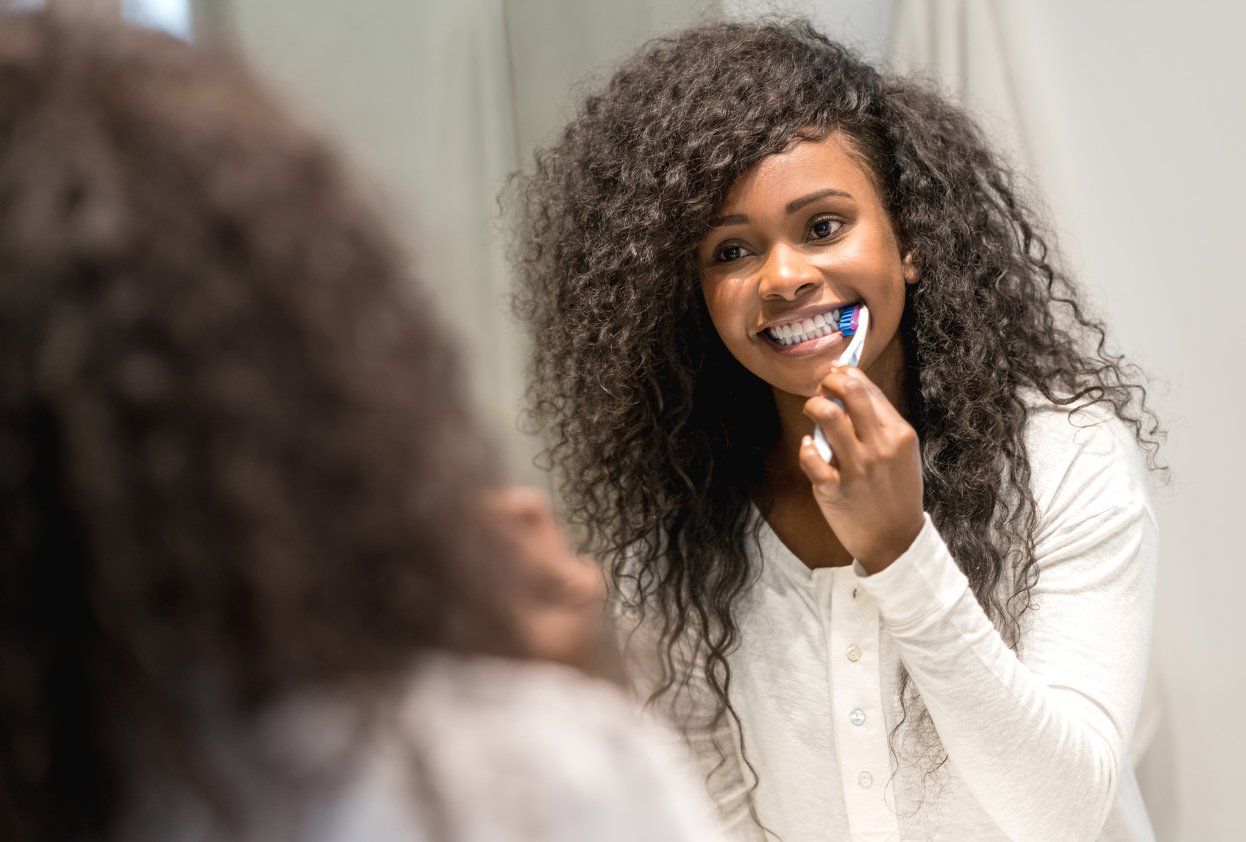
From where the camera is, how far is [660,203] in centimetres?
95

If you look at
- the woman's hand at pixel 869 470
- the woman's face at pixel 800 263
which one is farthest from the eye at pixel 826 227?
the woman's hand at pixel 869 470

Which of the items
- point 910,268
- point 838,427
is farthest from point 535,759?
point 910,268

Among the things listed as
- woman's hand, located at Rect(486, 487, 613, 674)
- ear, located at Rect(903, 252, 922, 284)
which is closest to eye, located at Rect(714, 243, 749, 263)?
ear, located at Rect(903, 252, 922, 284)

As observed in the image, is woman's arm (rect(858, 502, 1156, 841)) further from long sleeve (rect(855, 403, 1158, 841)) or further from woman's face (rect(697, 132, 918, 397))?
woman's face (rect(697, 132, 918, 397))

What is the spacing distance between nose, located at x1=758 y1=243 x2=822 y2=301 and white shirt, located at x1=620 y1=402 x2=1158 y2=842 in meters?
0.20

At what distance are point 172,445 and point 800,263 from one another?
0.62m

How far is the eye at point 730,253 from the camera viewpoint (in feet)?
3.10

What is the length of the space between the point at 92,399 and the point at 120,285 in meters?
0.03

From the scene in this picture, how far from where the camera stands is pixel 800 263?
899 mm

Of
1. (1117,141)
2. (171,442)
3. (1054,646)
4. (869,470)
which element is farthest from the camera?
(1117,141)

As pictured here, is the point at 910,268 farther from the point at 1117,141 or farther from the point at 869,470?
the point at 1117,141

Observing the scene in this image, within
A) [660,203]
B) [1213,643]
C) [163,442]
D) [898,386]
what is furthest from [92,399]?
[1213,643]

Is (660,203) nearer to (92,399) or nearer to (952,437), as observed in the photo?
(952,437)

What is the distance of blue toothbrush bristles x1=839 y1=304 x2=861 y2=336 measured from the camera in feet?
2.97
